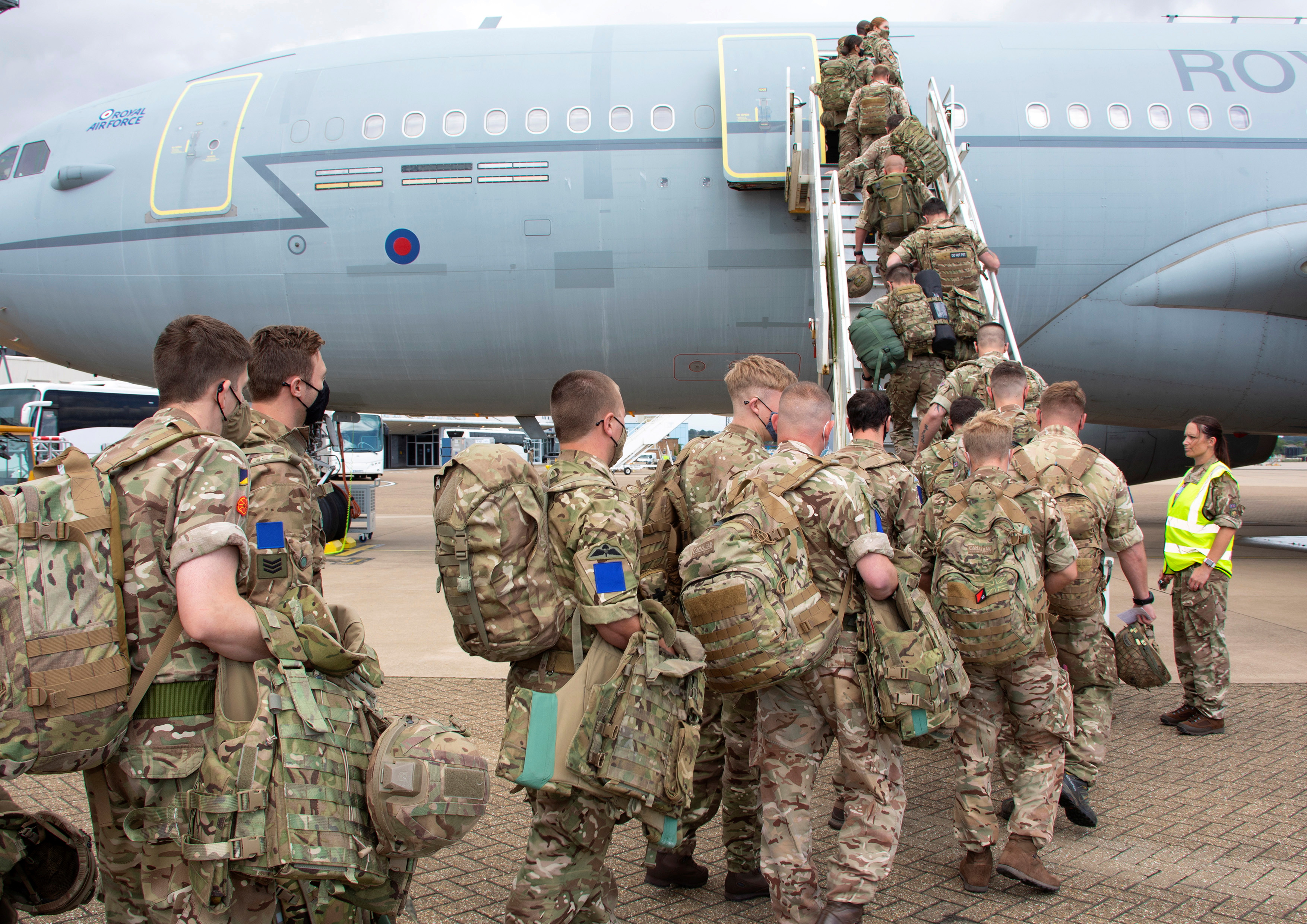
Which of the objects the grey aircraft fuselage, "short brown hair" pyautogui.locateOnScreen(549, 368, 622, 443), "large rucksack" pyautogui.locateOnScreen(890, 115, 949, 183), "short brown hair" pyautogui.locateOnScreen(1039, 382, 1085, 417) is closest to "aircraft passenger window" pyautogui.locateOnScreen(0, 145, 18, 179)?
the grey aircraft fuselage

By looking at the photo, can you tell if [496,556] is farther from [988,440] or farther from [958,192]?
[958,192]

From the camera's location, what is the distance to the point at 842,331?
7363 mm

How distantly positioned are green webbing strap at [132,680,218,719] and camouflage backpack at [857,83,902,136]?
7.75 meters

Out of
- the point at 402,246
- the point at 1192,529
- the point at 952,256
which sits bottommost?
the point at 1192,529

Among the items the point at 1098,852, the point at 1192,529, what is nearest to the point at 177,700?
the point at 1098,852

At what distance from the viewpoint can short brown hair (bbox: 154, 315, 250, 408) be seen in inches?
99.7

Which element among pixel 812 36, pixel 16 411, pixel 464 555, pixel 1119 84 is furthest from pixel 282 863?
pixel 16 411

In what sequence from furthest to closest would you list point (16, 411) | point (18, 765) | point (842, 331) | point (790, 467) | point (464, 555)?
point (16, 411) → point (842, 331) → point (790, 467) → point (464, 555) → point (18, 765)

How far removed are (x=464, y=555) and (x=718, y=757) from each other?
5.89 feet

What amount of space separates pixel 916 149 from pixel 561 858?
6.97 metres

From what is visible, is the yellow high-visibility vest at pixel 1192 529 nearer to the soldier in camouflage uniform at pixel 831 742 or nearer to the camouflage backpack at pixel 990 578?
the camouflage backpack at pixel 990 578

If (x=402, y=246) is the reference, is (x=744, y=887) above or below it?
below

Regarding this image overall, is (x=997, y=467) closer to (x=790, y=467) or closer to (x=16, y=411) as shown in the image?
(x=790, y=467)

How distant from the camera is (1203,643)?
558cm
